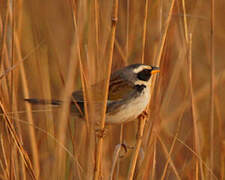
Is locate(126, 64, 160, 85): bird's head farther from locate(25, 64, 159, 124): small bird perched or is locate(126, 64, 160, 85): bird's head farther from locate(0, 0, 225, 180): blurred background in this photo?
locate(0, 0, 225, 180): blurred background

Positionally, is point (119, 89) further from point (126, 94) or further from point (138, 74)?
point (138, 74)

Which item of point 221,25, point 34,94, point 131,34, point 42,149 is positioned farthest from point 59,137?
point 221,25

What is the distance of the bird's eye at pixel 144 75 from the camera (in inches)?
→ 101

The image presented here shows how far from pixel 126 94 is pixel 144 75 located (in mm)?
175

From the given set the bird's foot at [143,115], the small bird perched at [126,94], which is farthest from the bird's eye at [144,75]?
the bird's foot at [143,115]

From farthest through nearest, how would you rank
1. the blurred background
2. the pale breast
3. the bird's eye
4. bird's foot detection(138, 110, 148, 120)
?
the bird's eye → the pale breast → bird's foot detection(138, 110, 148, 120) → the blurred background

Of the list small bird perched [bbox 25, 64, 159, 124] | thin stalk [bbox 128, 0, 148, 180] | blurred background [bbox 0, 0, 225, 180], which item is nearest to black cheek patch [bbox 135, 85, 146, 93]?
small bird perched [bbox 25, 64, 159, 124]

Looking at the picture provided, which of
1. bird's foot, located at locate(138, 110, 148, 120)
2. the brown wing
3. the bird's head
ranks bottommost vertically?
bird's foot, located at locate(138, 110, 148, 120)

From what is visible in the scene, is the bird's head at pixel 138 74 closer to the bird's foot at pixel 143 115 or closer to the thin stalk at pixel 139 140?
the bird's foot at pixel 143 115

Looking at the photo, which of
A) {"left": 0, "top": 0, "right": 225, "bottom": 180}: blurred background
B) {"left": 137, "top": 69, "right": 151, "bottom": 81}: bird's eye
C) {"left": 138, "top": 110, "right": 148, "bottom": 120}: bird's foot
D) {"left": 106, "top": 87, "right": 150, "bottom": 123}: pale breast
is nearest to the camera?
{"left": 0, "top": 0, "right": 225, "bottom": 180}: blurred background

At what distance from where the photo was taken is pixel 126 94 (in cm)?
264

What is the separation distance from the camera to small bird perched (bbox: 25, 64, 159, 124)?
251cm

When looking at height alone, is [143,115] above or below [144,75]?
below

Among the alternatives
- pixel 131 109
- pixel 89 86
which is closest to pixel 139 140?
pixel 89 86
